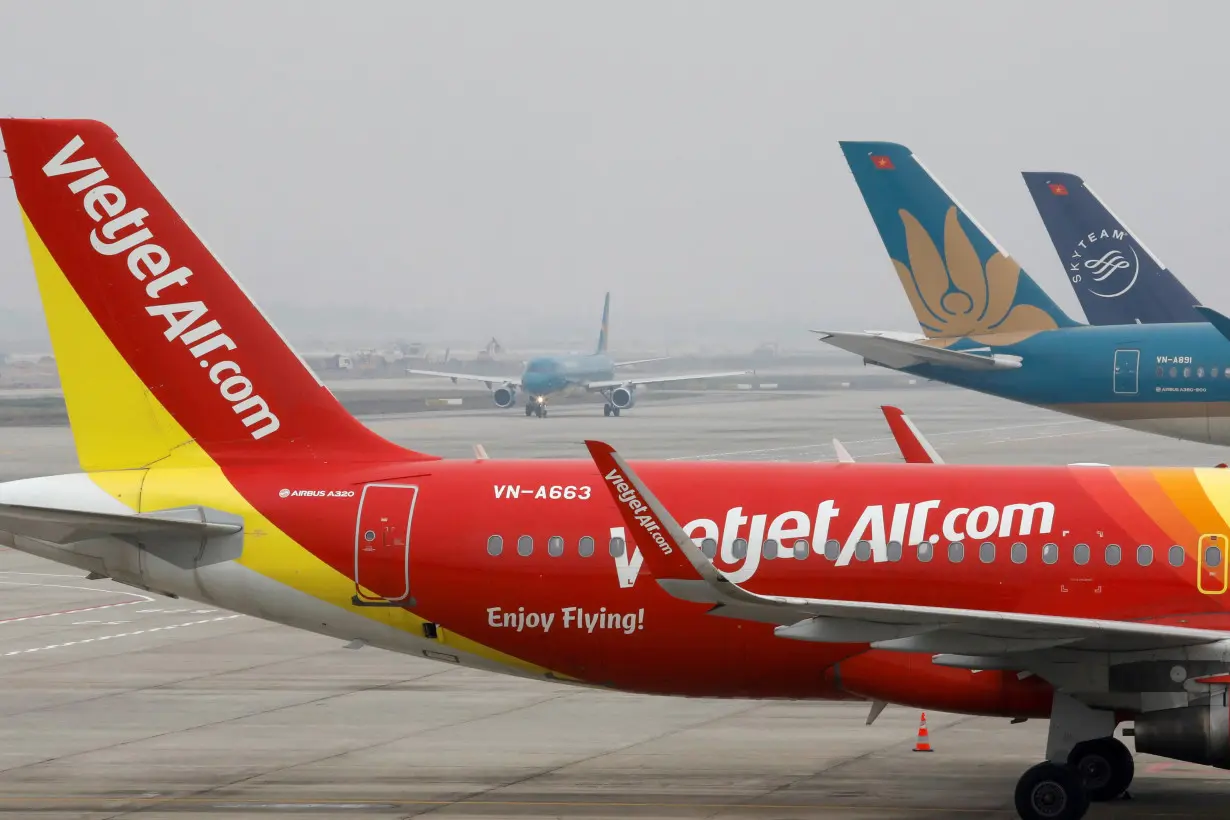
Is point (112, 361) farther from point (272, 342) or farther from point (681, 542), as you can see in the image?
point (681, 542)

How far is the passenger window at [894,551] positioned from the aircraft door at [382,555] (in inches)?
208

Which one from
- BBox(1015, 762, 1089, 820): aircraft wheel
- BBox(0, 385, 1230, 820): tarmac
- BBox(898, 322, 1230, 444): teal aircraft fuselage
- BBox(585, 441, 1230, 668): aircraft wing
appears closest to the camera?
BBox(585, 441, 1230, 668): aircraft wing

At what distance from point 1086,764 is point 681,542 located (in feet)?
19.8

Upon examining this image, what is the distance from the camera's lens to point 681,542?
615 inches

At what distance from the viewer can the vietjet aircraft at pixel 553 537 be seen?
17.9 metres

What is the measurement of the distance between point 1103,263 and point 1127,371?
5.69 meters

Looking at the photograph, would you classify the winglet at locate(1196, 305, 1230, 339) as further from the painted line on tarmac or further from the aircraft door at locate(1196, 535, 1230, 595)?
the painted line on tarmac


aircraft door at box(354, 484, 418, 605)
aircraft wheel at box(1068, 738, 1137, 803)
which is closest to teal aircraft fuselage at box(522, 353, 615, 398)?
aircraft door at box(354, 484, 418, 605)

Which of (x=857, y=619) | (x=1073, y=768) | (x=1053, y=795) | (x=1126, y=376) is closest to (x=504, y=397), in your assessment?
(x=1126, y=376)

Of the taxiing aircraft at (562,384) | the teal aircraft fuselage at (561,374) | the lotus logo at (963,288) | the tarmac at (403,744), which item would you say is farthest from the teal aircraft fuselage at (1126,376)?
the teal aircraft fuselage at (561,374)

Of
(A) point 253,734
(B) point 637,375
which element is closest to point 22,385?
(B) point 637,375

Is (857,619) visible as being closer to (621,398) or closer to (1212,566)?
(1212,566)

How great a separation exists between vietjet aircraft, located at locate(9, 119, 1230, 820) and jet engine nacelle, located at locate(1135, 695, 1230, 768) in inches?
1.1

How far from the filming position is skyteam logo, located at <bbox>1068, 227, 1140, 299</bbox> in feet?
153
